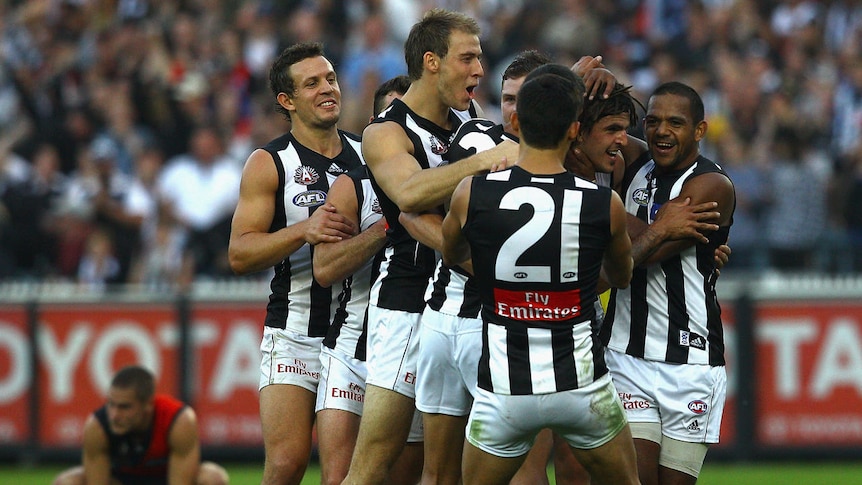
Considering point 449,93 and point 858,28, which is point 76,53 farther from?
point 449,93

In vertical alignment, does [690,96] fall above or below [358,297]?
above

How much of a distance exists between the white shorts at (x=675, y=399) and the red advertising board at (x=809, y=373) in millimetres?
6080

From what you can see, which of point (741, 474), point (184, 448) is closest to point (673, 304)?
point (184, 448)

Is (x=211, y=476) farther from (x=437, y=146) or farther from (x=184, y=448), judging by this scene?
(x=437, y=146)

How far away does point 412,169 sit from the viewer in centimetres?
632

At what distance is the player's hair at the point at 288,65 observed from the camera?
25.2 feet

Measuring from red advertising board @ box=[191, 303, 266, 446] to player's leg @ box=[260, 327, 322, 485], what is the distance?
18.3 ft

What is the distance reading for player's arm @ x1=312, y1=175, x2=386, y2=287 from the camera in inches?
273

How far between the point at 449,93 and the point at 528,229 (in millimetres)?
1147

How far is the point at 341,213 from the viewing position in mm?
7164

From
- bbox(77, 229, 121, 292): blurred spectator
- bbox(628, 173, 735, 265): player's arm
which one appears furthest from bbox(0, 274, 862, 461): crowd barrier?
bbox(628, 173, 735, 265): player's arm

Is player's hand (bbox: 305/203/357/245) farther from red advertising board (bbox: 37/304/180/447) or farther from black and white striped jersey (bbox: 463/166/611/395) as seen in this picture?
red advertising board (bbox: 37/304/180/447)

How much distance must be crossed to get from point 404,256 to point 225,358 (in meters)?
6.62

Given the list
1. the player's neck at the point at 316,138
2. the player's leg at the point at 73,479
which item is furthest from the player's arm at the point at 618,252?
the player's leg at the point at 73,479
